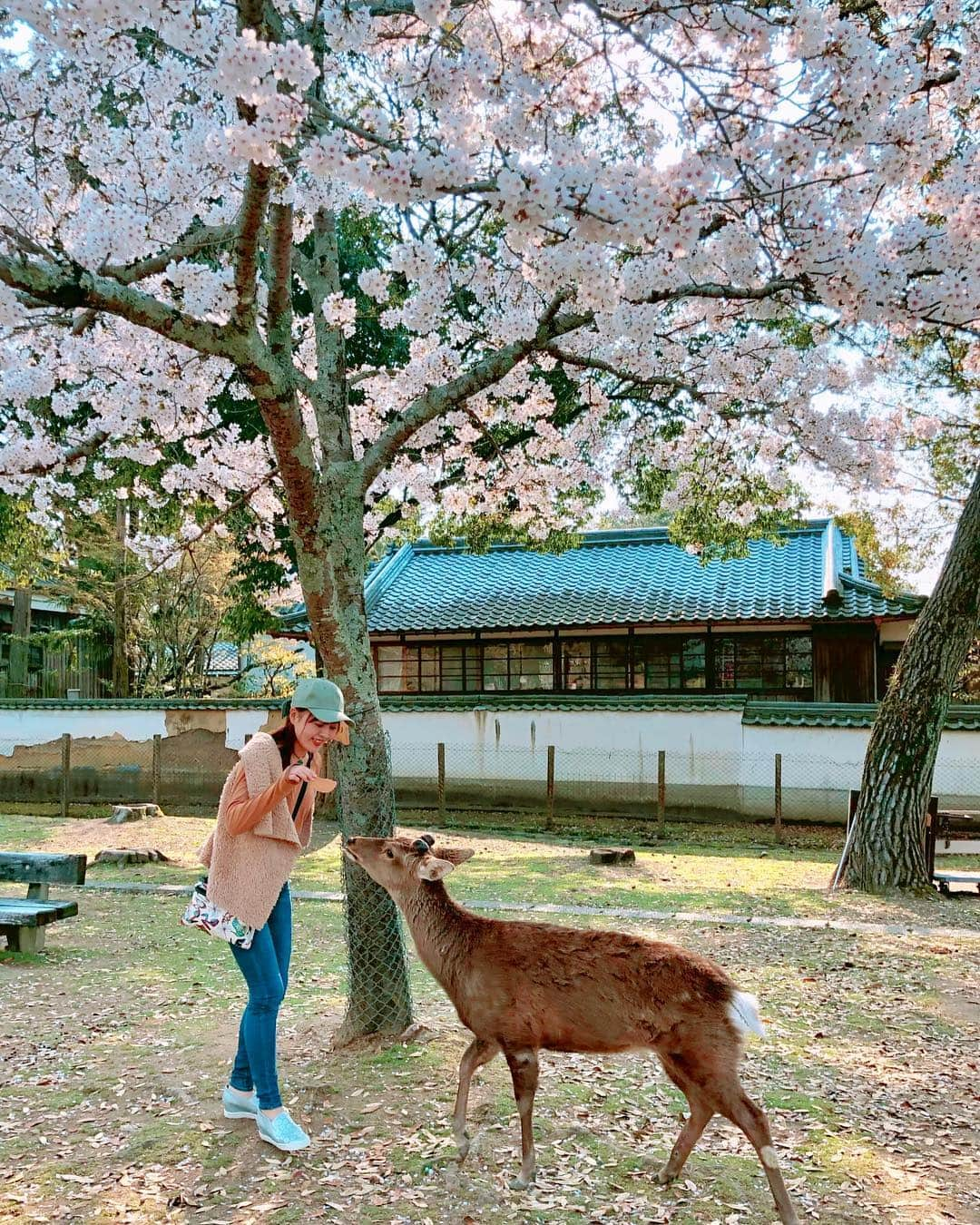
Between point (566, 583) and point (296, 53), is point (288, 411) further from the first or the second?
point (566, 583)

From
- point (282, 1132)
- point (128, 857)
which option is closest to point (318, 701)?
point (282, 1132)

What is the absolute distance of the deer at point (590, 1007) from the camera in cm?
327

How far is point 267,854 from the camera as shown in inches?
145

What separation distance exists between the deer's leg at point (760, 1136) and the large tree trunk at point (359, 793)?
2028 millimetres

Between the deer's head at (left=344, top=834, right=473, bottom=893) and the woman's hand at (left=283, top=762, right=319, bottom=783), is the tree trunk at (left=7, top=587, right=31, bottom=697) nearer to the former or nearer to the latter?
the deer's head at (left=344, top=834, right=473, bottom=893)

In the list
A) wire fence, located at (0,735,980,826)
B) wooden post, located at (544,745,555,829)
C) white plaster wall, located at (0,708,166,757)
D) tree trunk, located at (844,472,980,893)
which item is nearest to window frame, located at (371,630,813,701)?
wire fence, located at (0,735,980,826)

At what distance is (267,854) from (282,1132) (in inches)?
41.4

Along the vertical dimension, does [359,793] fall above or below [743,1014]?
above

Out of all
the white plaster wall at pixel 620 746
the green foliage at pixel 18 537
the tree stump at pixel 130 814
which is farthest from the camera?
the white plaster wall at pixel 620 746

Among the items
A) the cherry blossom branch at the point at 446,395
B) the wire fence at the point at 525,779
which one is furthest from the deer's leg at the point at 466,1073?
the wire fence at the point at 525,779

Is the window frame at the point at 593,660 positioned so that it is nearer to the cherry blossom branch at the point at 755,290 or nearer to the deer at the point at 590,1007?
the cherry blossom branch at the point at 755,290

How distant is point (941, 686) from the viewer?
9.14m

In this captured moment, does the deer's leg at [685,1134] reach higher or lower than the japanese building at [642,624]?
lower

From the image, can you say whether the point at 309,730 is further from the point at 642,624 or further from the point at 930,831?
the point at 642,624
